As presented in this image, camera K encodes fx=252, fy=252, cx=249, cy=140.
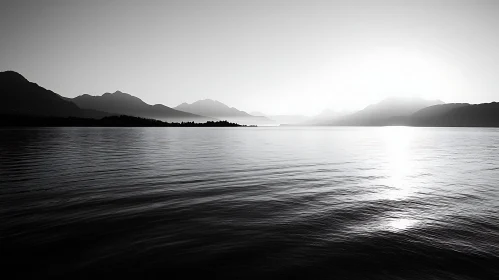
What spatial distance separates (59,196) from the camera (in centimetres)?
1764

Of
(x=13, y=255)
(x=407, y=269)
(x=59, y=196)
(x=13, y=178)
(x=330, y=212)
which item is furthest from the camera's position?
(x=13, y=178)

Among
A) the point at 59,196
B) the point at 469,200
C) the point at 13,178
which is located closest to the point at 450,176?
the point at 469,200

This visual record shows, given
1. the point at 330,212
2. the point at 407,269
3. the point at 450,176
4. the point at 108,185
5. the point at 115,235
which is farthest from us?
the point at 450,176

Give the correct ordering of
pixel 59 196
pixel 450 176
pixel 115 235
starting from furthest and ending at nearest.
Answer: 1. pixel 450 176
2. pixel 59 196
3. pixel 115 235

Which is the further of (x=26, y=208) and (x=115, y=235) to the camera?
(x=26, y=208)

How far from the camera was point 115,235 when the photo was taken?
1123 centimetres

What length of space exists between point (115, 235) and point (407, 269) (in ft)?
38.5

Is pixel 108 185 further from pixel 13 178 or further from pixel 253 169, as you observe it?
pixel 253 169

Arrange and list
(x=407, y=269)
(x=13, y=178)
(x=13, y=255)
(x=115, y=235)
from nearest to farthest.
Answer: (x=407, y=269)
(x=13, y=255)
(x=115, y=235)
(x=13, y=178)

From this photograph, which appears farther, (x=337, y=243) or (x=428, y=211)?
(x=428, y=211)

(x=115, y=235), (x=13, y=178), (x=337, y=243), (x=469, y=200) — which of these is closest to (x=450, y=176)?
(x=469, y=200)

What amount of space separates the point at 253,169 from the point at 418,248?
70.7ft

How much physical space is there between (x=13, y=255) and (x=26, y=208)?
275 inches

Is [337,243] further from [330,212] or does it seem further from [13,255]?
[13,255]
